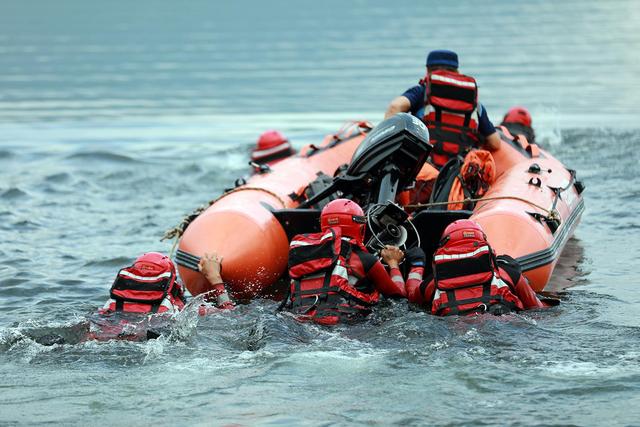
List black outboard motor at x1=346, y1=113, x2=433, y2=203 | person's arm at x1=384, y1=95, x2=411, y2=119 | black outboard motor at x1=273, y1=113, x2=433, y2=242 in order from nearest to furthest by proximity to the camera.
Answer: black outboard motor at x1=273, y1=113, x2=433, y2=242
black outboard motor at x1=346, y1=113, x2=433, y2=203
person's arm at x1=384, y1=95, x2=411, y2=119

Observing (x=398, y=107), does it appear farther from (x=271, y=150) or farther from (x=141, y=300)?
(x=141, y=300)

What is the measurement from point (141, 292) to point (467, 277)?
6.45 feet

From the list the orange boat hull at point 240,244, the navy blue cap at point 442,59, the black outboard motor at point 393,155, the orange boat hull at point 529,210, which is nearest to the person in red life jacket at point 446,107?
the navy blue cap at point 442,59

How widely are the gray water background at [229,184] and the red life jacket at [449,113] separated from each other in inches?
52.7

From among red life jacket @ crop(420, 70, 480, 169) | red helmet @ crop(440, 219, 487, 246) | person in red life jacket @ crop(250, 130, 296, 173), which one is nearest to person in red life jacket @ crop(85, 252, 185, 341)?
red helmet @ crop(440, 219, 487, 246)

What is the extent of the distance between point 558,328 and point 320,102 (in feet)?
43.6

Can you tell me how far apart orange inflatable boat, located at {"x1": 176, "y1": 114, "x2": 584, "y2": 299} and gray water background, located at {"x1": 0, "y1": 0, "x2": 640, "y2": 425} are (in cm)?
42

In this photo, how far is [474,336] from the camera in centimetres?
579

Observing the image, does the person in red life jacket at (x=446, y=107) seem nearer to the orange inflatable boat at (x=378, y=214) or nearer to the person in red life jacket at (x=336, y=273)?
the orange inflatable boat at (x=378, y=214)

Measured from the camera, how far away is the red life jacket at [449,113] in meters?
8.49

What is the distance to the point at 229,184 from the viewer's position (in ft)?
41.5

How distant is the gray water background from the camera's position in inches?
202

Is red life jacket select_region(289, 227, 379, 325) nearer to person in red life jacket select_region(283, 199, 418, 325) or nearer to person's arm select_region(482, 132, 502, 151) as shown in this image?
person in red life jacket select_region(283, 199, 418, 325)

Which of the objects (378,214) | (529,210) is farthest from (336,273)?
(529,210)
